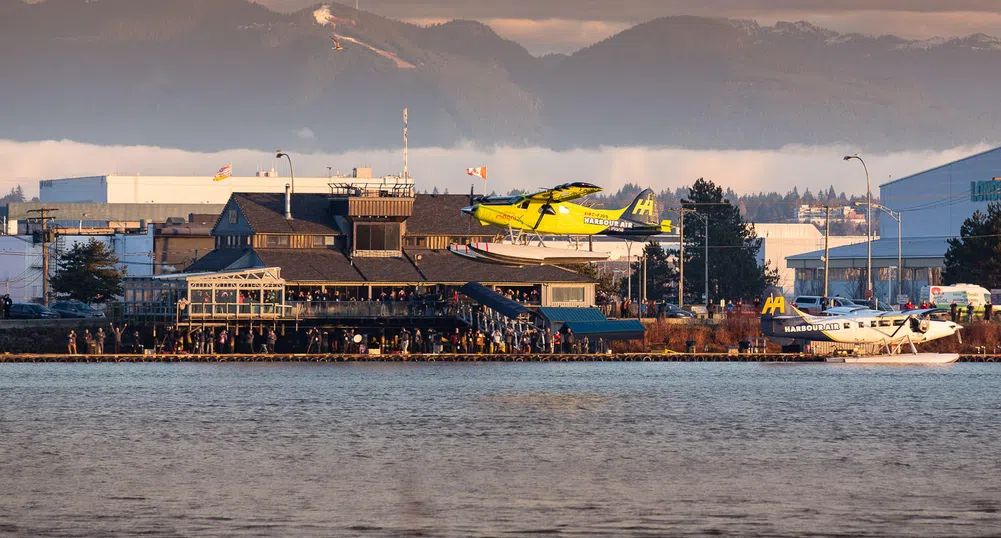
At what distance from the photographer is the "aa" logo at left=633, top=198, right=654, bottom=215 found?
106 metres

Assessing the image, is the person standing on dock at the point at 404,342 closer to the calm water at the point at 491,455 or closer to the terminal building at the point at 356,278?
the terminal building at the point at 356,278

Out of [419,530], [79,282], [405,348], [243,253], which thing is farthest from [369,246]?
[419,530]

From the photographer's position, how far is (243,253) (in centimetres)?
10875

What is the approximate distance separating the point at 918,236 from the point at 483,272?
75.0 meters

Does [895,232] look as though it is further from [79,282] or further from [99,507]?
[99,507]

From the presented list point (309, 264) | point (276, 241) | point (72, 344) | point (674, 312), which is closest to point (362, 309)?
point (309, 264)

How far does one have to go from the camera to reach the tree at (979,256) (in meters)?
122

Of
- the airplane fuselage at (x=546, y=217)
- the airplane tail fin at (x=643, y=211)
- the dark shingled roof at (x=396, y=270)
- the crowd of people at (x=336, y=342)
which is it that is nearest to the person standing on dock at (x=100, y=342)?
the crowd of people at (x=336, y=342)

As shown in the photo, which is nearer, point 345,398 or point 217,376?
point 345,398

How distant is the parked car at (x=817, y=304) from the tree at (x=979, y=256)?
1573 cm

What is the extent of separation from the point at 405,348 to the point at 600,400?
83.5 feet

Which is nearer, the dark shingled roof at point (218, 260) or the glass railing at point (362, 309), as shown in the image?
the glass railing at point (362, 309)

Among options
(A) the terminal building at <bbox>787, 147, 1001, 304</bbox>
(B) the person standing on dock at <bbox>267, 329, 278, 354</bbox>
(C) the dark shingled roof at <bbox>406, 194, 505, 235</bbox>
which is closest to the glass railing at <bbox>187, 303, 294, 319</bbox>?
(B) the person standing on dock at <bbox>267, 329, 278, 354</bbox>

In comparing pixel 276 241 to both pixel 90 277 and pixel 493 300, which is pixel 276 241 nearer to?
pixel 90 277
